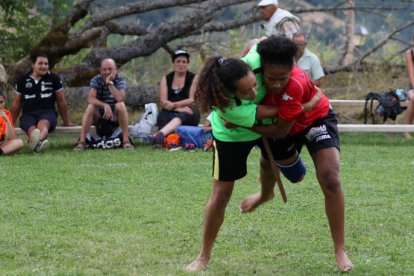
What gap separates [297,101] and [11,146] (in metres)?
5.75

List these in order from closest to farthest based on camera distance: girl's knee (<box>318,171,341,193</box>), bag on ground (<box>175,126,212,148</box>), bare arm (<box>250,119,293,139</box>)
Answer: bare arm (<box>250,119,293,139</box>), girl's knee (<box>318,171,341,193</box>), bag on ground (<box>175,126,212,148</box>)

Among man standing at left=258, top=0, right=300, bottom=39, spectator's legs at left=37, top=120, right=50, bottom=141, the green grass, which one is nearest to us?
the green grass

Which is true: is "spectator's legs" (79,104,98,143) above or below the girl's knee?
below

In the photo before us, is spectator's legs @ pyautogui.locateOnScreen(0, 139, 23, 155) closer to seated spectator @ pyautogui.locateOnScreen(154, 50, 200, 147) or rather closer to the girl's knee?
seated spectator @ pyautogui.locateOnScreen(154, 50, 200, 147)

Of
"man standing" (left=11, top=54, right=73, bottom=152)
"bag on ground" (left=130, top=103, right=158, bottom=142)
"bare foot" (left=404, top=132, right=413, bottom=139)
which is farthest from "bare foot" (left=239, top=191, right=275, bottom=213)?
"bare foot" (left=404, top=132, right=413, bottom=139)

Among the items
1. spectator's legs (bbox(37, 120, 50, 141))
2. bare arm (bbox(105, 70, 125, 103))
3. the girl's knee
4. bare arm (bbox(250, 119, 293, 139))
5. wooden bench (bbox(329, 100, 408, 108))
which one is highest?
bare arm (bbox(250, 119, 293, 139))

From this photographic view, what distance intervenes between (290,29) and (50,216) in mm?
4411

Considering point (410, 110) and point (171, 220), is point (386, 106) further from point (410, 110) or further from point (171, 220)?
point (171, 220)

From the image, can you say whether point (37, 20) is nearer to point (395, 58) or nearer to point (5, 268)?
point (395, 58)

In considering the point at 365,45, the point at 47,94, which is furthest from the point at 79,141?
the point at 365,45

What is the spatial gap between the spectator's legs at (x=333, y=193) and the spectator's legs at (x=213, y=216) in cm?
50

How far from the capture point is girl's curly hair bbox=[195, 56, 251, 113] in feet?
15.4

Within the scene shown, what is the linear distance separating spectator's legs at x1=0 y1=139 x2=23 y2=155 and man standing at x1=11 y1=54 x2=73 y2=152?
498 millimetres

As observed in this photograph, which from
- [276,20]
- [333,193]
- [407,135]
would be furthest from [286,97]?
[407,135]
